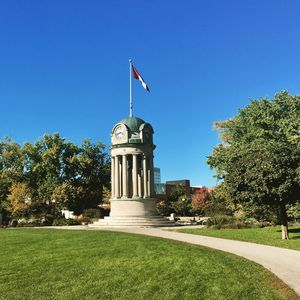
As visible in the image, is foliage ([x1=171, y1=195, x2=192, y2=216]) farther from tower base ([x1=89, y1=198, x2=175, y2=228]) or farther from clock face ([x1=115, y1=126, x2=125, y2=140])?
clock face ([x1=115, y1=126, x2=125, y2=140])

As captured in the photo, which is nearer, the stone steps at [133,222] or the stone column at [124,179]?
the stone steps at [133,222]

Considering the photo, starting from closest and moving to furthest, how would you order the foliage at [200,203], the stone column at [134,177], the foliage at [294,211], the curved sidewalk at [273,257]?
the curved sidewalk at [273,257] → the foliage at [294,211] → the stone column at [134,177] → the foliage at [200,203]

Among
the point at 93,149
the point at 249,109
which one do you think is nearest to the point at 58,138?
the point at 93,149

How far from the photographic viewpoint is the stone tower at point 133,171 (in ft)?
130

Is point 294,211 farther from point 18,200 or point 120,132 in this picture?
point 18,200

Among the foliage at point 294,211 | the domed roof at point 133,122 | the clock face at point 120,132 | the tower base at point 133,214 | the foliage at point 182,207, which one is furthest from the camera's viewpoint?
the foliage at point 182,207

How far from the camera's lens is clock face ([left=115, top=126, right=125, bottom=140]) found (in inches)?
1639

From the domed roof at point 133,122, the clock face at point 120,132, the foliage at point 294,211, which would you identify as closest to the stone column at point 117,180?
the clock face at point 120,132

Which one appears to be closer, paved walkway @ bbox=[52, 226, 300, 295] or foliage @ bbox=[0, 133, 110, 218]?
paved walkway @ bbox=[52, 226, 300, 295]

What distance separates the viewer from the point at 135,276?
10688mm

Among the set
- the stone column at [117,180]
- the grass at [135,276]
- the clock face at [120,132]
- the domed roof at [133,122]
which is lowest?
the grass at [135,276]

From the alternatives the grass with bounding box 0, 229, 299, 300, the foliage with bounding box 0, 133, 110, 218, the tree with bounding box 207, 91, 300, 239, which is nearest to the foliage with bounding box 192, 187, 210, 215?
the foliage with bounding box 0, 133, 110, 218

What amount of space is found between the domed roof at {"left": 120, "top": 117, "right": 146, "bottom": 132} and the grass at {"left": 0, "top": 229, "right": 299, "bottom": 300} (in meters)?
27.3

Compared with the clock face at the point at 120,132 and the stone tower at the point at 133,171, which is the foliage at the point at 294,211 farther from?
the clock face at the point at 120,132
